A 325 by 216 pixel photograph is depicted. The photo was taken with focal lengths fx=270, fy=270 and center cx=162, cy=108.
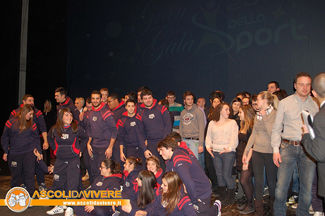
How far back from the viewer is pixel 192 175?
3061 mm

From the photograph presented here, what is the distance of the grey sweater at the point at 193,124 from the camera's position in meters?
4.64

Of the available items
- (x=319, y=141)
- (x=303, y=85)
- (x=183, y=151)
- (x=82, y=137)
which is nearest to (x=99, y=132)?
(x=82, y=137)

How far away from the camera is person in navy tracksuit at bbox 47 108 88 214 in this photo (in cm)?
379

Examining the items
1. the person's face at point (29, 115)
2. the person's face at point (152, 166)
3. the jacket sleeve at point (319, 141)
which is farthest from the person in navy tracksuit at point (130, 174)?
the jacket sleeve at point (319, 141)

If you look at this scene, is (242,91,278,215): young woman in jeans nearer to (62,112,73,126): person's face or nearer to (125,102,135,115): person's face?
(125,102,135,115): person's face

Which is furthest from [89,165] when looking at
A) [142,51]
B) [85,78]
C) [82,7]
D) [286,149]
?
[82,7]

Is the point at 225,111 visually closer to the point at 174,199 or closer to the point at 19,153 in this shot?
the point at 174,199

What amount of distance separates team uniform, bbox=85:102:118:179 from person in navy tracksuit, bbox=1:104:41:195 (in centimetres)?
96

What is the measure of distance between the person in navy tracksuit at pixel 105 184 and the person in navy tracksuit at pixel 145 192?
1.44 feet

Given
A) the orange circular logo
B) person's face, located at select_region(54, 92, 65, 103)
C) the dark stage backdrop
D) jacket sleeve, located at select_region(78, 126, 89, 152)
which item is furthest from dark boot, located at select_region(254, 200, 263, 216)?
person's face, located at select_region(54, 92, 65, 103)

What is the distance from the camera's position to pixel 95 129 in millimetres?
4445

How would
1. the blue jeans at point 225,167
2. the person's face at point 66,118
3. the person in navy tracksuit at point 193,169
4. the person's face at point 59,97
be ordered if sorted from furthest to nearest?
1. the person's face at point 59,97
2. the blue jeans at point 225,167
3. the person's face at point 66,118
4. the person in navy tracksuit at point 193,169

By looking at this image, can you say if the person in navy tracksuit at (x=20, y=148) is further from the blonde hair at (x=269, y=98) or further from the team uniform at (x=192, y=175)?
the blonde hair at (x=269, y=98)

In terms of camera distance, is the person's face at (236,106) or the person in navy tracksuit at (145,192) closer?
the person in navy tracksuit at (145,192)
